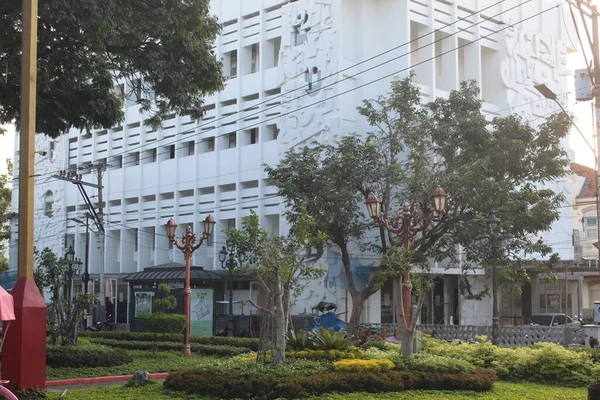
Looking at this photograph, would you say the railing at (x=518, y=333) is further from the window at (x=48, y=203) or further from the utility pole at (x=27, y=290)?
the window at (x=48, y=203)

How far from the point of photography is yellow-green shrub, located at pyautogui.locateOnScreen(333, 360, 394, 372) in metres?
14.7

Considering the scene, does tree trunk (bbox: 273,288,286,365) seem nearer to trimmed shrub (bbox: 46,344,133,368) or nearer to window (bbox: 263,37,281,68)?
trimmed shrub (bbox: 46,344,133,368)

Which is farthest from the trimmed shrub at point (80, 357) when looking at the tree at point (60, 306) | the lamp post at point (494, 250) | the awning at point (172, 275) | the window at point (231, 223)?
the window at point (231, 223)

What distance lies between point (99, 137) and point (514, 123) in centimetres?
2828

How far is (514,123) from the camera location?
3045cm

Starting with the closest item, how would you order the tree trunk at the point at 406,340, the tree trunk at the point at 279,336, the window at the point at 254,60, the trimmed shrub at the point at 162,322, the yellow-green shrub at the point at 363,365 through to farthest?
1. the yellow-green shrub at the point at 363,365
2. the tree trunk at the point at 279,336
3. the tree trunk at the point at 406,340
4. the trimmed shrub at the point at 162,322
5. the window at the point at 254,60

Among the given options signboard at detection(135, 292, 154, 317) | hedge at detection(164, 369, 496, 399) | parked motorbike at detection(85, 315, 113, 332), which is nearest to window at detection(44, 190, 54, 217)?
parked motorbike at detection(85, 315, 113, 332)

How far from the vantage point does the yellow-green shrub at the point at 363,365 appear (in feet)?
48.1

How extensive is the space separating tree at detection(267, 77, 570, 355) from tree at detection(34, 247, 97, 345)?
1055cm

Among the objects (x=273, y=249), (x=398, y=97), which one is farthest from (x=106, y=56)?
(x=398, y=97)

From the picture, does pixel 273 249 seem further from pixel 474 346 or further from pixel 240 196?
pixel 240 196

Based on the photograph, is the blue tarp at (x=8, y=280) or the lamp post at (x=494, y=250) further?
the blue tarp at (x=8, y=280)

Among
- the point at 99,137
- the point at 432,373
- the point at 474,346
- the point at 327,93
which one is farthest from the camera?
the point at 99,137

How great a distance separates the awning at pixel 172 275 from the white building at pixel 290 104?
2.39 metres
